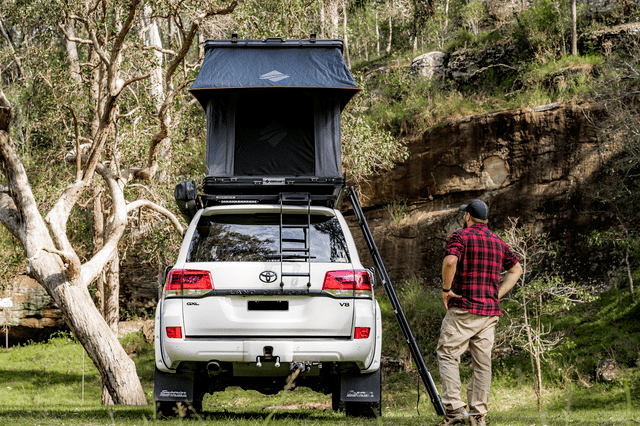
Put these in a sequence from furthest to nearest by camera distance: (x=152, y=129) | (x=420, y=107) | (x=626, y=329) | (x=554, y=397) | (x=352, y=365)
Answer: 1. (x=420, y=107)
2. (x=152, y=129)
3. (x=626, y=329)
4. (x=554, y=397)
5. (x=352, y=365)

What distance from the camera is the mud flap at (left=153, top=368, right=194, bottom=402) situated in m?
5.06

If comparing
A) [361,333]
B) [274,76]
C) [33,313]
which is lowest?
[33,313]

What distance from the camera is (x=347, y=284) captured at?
16.0 ft

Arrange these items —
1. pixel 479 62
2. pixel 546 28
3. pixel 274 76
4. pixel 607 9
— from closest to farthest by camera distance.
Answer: pixel 274 76 → pixel 607 9 → pixel 546 28 → pixel 479 62

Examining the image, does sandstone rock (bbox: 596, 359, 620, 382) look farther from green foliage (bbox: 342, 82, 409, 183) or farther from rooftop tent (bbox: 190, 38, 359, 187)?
rooftop tent (bbox: 190, 38, 359, 187)

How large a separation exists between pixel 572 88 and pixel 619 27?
3.00m

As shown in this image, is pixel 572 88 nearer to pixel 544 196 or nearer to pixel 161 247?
pixel 544 196

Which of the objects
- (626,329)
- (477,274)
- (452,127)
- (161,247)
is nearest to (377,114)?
(452,127)

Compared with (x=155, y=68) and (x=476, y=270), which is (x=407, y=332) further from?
(x=155, y=68)

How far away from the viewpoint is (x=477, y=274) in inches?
198

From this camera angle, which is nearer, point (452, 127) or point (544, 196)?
point (544, 196)

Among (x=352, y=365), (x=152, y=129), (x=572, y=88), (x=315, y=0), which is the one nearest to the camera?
(x=352, y=365)

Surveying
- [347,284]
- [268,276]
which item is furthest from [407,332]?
[268,276]

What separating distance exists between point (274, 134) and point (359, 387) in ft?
16.0
